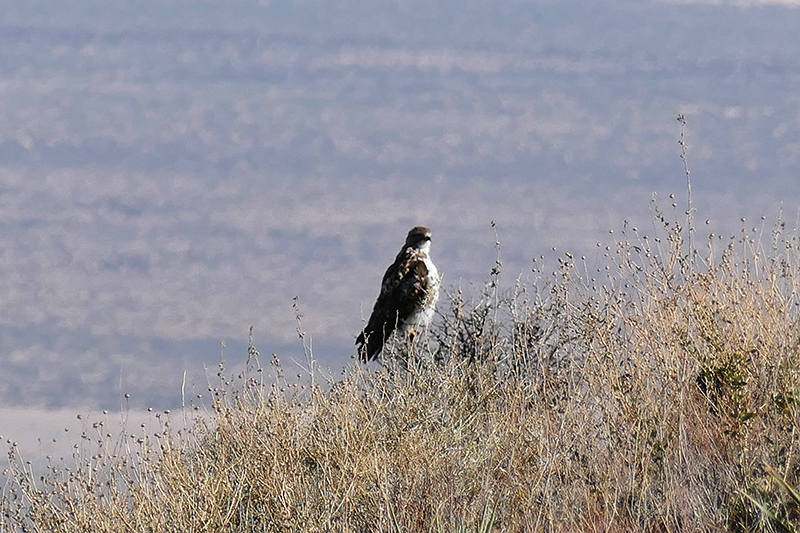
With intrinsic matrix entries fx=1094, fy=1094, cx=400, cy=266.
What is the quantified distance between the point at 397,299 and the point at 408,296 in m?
0.10

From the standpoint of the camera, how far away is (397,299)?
829 cm

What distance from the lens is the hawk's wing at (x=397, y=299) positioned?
8234 millimetres

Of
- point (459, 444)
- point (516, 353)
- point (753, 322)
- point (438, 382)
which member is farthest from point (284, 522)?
point (753, 322)

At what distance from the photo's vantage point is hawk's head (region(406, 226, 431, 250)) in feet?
27.3

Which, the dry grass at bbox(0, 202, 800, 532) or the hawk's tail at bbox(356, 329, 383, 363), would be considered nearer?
the dry grass at bbox(0, 202, 800, 532)

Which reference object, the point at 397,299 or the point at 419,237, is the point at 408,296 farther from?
the point at 419,237

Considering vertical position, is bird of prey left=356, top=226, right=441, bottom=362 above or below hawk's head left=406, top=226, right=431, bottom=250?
below

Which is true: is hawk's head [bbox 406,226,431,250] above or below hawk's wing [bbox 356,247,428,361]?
above

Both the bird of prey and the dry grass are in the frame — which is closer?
the dry grass

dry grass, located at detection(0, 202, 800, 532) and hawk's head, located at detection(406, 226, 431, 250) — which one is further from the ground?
hawk's head, located at detection(406, 226, 431, 250)

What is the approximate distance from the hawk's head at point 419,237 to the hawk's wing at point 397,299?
0.05 metres

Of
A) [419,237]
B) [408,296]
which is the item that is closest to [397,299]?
[408,296]

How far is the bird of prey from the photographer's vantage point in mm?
8227

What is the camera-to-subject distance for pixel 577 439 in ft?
19.3
